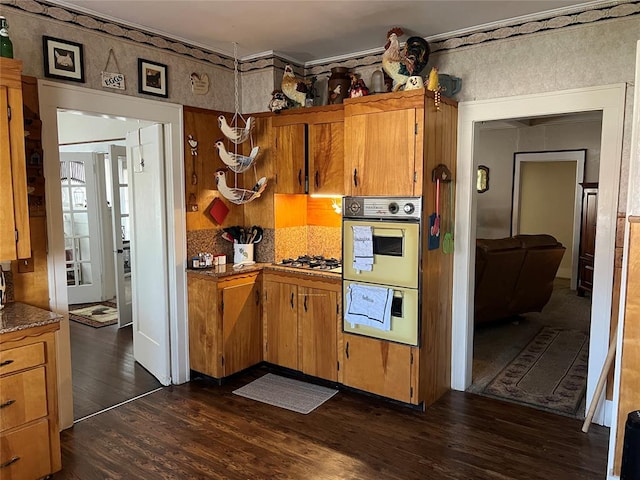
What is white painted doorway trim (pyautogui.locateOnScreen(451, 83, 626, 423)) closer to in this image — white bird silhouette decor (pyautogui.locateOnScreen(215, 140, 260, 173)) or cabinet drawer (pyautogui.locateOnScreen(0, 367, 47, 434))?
white bird silhouette decor (pyautogui.locateOnScreen(215, 140, 260, 173))

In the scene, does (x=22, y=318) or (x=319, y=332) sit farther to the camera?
(x=319, y=332)

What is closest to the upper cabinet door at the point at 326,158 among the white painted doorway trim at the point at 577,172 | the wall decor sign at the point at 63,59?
the wall decor sign at the point at 63,59

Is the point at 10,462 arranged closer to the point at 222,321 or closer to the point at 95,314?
the point at 222,321

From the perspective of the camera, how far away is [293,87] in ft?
12.6

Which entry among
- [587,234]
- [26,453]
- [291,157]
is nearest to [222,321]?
[291,157]

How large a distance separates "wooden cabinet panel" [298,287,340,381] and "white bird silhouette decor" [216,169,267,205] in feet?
2.84

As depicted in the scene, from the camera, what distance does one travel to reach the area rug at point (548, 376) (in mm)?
3477

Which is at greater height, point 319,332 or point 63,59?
point 63,59

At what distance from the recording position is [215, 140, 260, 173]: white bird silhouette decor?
3.78 meters

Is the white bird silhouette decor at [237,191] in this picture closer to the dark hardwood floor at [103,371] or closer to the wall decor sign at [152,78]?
the wall decor sign at [152,78]

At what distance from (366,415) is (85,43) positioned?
308 cm

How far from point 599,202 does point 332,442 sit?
2.23 m

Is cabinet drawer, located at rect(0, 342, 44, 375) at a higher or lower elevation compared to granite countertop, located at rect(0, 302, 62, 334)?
lower

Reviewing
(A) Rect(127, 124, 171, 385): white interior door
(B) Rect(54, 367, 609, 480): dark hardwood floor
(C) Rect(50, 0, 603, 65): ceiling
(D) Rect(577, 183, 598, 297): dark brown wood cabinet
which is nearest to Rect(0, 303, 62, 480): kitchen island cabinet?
(B) Rect(54, 367, 609, 480): dark hardwood floor
